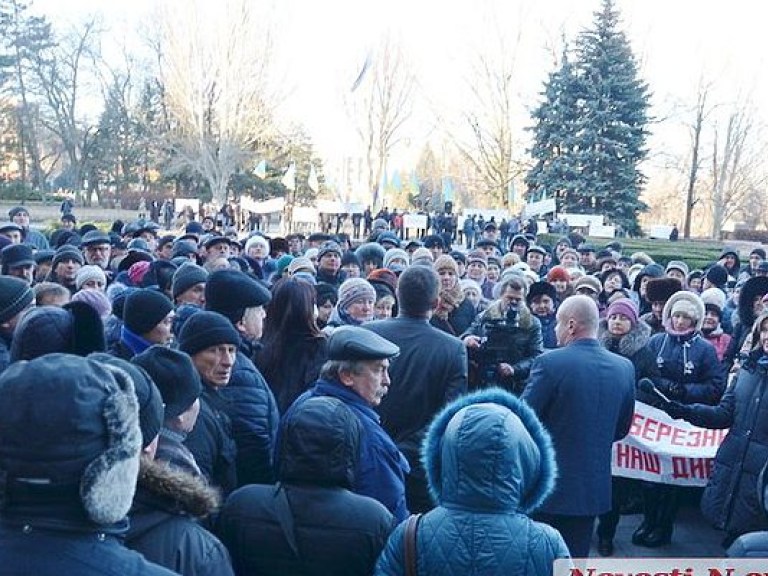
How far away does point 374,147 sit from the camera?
49.3m

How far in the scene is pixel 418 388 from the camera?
4496mm

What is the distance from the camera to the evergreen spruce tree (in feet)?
117

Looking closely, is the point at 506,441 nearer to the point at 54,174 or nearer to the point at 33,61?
the point at 33,61

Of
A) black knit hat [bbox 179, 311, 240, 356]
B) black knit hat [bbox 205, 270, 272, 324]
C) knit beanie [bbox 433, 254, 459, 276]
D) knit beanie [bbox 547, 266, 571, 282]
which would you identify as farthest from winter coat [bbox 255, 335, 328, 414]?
knit beanie [bbox 547, 266, 571, 282]

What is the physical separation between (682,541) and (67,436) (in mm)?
5739

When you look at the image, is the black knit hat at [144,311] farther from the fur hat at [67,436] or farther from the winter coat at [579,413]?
the fur hat at [67,436]

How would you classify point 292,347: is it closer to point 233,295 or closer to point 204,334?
point 233,295

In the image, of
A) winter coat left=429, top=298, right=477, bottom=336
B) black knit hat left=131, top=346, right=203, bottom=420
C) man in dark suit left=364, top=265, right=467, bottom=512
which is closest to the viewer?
black knit hat left=131, top=346, right=203, bottom=420

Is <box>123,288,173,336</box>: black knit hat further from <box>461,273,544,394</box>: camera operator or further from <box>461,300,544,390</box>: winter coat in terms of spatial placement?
<box>461,300,544,390</box>: winter coat

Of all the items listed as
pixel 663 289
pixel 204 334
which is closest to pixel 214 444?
pixel 204 334

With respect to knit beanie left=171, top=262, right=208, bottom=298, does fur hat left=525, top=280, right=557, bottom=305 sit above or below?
below

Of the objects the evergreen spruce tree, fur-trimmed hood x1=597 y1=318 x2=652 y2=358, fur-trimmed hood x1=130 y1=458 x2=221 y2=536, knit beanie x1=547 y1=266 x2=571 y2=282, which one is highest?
the evergreen spruce tree

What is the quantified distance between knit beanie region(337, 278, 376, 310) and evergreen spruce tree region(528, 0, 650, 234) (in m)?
31.2

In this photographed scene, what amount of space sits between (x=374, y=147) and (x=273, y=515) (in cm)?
4766
